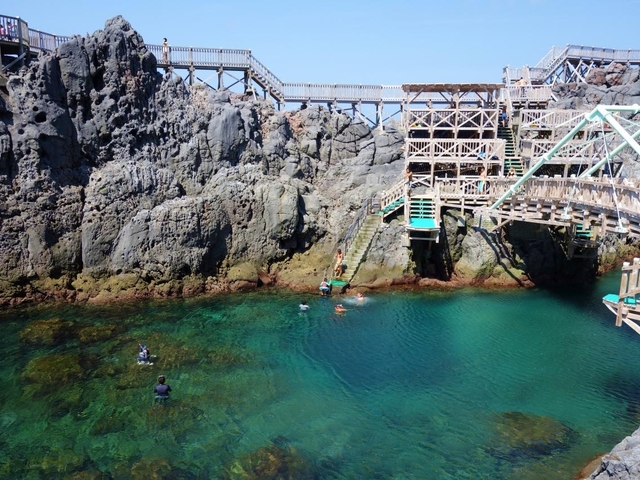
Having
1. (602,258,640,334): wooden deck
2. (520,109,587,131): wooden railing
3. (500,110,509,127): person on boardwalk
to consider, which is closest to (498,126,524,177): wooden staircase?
(500,110,509,127): person on boardwalk

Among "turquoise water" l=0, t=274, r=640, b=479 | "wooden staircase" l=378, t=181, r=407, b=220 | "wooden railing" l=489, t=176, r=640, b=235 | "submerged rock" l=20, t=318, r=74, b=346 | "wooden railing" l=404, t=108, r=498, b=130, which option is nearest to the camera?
"turquoise water" l=0, t=274, r=640, b=479

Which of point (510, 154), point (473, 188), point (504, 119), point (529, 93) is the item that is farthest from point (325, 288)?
point (529, 93)

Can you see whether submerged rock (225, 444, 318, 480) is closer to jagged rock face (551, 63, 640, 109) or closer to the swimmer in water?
the swimmer in water

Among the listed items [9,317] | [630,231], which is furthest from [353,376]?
[9,317]

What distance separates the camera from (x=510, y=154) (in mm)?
43812

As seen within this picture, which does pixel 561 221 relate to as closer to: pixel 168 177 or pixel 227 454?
pixel 227 454

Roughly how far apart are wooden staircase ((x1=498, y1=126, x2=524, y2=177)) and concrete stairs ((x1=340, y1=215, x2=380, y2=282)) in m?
12.8

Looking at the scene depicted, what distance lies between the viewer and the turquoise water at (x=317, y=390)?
1811 cm

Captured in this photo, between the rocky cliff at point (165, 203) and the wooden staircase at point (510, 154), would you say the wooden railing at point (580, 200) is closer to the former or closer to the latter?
the rocky cliff at point (165, 203)

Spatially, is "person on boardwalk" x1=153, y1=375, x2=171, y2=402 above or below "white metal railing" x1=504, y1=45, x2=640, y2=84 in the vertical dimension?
below

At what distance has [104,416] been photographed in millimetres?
20484

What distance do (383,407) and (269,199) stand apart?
63.9 feet

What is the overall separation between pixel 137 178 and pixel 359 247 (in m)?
15.7

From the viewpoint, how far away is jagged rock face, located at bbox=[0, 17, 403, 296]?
32697mm
